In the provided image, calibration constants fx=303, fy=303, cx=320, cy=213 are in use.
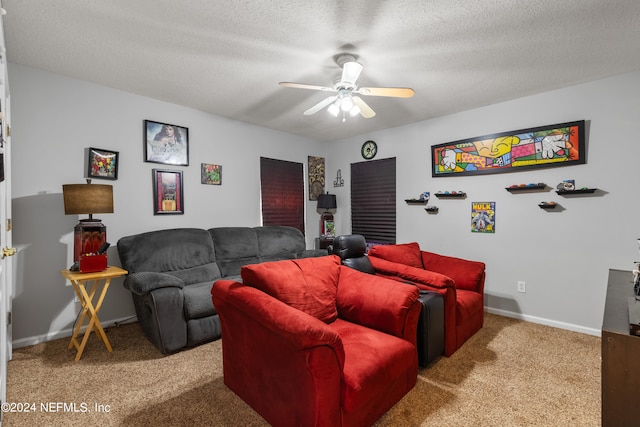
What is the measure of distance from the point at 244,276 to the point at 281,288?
281mm

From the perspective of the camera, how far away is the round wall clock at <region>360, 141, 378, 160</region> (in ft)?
15.9

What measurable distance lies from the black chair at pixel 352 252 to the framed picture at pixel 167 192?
206cm

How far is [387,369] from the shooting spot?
170 centimetres

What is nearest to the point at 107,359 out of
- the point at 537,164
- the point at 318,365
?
the point at 318,365

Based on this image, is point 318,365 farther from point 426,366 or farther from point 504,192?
point 504,192

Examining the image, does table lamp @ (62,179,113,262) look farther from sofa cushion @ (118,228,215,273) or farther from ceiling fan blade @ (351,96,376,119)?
ceiling fan blade @ (351,96,376,119)

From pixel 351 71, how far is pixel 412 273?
181 centimetres

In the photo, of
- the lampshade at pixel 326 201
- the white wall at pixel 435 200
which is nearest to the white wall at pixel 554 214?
the white wall at pixel 435 200

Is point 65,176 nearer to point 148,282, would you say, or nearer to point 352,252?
point 148,282

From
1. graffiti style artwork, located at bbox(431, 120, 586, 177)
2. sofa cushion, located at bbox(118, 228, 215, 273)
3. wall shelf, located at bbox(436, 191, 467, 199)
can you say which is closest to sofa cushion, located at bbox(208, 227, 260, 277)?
sofa cushion, located at bbox(118, 228, 215, 273)

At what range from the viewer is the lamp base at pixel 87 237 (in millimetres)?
2703

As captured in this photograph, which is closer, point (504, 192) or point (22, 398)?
point (22, 398)

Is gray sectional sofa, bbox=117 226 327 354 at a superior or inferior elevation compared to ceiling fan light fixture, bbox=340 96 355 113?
inferior

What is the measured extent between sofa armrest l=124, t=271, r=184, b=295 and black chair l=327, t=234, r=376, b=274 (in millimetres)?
1508
